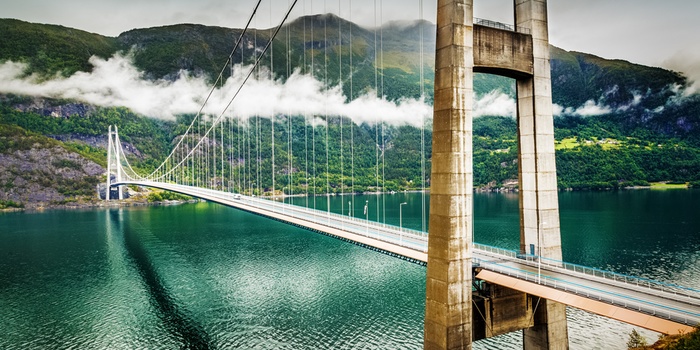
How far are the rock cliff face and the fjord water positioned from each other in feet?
170

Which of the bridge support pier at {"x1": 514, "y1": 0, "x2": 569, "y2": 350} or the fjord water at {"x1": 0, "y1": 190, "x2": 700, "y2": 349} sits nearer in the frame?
the bridge support pier at {"x1": 514, "y1": 0, "x2": 569, "y2": 350}

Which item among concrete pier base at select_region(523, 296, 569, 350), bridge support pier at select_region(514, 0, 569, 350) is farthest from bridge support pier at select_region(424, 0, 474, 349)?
bridge support pier at select_region(514, 0, 569, 350)

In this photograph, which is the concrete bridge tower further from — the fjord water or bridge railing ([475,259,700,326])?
the fjord water

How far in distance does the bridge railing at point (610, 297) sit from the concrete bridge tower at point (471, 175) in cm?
150

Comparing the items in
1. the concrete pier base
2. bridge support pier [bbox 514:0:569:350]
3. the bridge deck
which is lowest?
the concrete pier base

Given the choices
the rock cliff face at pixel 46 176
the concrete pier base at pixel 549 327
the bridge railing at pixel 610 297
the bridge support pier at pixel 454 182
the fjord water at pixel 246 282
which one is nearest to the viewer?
the bridge railing at pixel 610 297

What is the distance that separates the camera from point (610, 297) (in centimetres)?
1856

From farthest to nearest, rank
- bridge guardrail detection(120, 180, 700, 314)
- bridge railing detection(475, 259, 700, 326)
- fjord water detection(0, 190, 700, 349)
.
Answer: fjord water detection(0, 190, 700, 349) → bridge guardrail detection(120, 180, 700, 314) → bridge railing detection(475, 259, 700, 326)

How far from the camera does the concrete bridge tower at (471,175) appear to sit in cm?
2181

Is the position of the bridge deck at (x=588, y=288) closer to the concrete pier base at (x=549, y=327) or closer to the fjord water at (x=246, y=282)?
the concrete pier base at (x=549, y=327)

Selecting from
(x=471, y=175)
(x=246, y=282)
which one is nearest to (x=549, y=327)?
(x=471, y=175)

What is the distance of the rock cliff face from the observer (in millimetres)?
139375

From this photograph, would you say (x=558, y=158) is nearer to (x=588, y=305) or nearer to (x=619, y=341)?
(x=619, y=341)

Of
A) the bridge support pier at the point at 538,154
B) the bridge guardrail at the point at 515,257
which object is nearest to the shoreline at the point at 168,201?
the bridge guardrail at the point at 515,257
